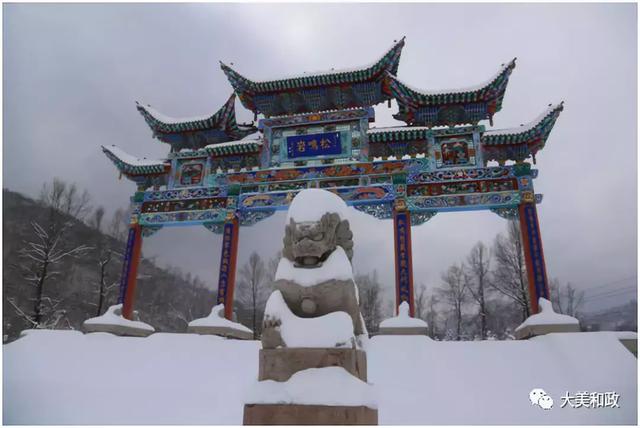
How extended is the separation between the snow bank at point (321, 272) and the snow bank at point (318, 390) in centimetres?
87

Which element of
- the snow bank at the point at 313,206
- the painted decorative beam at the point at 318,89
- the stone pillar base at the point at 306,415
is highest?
the painted decorative beam at the point at 318,89

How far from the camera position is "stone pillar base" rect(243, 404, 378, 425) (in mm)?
3139

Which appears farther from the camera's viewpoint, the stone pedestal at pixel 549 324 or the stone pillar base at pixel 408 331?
the stone pillar base at pixel 408 331

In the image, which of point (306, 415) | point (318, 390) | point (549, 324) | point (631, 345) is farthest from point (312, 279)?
point (631, 345)

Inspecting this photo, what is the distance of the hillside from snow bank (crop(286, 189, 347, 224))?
1675cm

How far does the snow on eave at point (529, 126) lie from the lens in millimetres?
11320

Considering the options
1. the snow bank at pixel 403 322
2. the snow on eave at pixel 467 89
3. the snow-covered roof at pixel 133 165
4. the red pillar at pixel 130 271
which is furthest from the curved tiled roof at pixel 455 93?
the red pillar at pixel 130 271

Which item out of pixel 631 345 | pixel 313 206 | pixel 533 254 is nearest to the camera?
pixel 313 206

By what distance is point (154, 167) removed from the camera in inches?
542

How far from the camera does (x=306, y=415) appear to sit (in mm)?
3203

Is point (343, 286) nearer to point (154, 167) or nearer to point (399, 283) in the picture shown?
point (399, 283)

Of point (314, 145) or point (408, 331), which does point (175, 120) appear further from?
point (408, 331)

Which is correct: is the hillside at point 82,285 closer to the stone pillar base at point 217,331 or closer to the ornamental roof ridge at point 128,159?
the ornamental roof ridge at point 128,159

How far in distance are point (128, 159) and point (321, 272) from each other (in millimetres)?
12723
